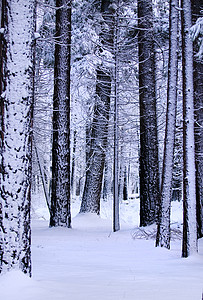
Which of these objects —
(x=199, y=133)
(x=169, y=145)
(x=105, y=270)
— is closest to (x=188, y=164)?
(x=169, y=145)

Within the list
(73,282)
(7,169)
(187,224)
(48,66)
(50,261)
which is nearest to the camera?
(7,169)

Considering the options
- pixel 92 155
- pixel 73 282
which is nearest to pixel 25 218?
pixel 73 282

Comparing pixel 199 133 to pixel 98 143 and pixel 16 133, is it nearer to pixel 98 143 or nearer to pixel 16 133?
pixel 98 143

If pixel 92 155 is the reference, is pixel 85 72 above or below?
above

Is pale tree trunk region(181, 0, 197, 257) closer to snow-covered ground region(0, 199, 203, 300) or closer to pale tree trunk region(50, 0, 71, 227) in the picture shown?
snow-covered ground region(0, 199, 203, 300)

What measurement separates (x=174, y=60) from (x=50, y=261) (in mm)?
5196

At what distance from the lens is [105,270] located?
210 inches

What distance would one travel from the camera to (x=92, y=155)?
13.5 meters

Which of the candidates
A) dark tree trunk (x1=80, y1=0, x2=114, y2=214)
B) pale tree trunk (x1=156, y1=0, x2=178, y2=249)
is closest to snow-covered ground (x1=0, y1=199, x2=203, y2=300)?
pale tree trunk (x1=156, y1=0, x2=178, y2=249)

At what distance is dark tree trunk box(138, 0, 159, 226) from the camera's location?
10.9m

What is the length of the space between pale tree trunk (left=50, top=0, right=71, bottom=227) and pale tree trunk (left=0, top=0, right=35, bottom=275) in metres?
6.53

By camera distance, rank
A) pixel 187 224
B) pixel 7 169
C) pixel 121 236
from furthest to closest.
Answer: pixel 121 236
pixel 187 224
pixel 7 169

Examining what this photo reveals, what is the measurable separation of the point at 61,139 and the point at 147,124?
2.85 metres

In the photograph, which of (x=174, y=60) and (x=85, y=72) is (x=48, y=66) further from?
(x=174, y=60)
